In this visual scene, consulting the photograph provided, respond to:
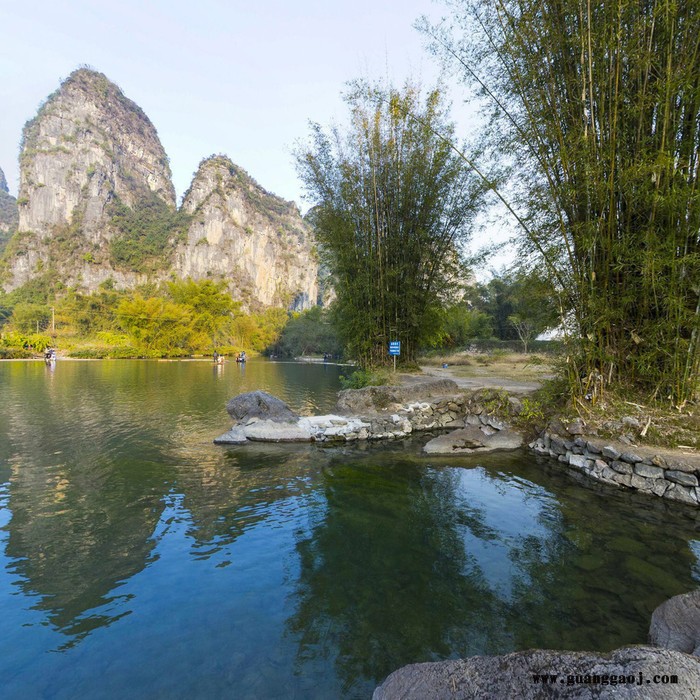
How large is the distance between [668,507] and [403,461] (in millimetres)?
3426

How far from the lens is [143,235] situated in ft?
288

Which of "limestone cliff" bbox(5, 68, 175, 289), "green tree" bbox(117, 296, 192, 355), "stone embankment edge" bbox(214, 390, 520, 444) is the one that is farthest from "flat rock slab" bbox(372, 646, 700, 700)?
"limestone cliff" bbox(5, 68, 175, 289)

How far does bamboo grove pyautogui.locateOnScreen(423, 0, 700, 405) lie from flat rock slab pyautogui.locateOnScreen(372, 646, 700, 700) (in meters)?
5.18

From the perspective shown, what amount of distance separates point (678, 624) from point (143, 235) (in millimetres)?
102477

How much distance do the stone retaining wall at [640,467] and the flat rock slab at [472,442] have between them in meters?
1.19

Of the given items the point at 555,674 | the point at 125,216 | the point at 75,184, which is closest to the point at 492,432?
the point at 555,674

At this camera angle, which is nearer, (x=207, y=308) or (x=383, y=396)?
(x=383, y=396)

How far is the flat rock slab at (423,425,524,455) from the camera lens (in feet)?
22.7

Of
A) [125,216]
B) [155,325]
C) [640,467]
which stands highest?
[125,216]

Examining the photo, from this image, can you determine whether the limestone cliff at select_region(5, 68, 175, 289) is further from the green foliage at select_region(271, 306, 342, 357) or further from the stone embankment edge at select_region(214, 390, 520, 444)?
the stone embankment edge at select_region(214, 390, 520, 444)

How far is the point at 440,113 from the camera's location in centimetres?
1038

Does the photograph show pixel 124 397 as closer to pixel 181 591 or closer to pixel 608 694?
pixel 181 591

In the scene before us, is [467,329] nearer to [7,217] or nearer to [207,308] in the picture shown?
[207,308]

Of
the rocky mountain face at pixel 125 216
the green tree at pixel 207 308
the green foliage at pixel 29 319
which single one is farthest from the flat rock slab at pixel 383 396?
the rocky mountain face at pixel 125 216
